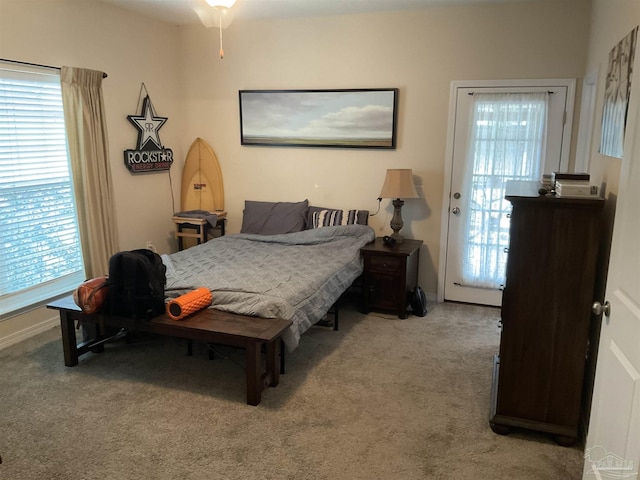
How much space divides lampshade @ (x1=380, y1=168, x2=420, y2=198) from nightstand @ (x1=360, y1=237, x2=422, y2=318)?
0.44 meters

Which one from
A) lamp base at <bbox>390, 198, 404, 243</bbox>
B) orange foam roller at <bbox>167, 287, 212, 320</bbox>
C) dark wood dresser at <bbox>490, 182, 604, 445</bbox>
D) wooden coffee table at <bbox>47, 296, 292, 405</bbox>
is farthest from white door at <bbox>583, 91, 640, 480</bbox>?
lamp base at <bbox>390, 198, 404, 243</bbox>

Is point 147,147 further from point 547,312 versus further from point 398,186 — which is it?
point 547,312

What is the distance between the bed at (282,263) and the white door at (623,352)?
5.36 feet

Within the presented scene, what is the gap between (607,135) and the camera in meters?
2.69

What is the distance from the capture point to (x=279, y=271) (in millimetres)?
3627

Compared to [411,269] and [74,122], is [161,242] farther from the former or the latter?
[411,269]

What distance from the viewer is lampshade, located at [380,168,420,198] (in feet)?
13.9

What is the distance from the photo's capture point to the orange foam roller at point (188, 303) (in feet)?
9.49

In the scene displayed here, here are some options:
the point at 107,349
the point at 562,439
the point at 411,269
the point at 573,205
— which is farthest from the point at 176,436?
the point at 411,269

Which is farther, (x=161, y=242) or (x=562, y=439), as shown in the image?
(x=161, y=242)

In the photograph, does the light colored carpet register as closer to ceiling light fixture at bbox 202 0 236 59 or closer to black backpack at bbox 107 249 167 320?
black backpack at bbox 107 249 167 320

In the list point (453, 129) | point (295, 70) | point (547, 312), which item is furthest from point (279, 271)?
point (295, 70)

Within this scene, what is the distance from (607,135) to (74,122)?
363 centimetres

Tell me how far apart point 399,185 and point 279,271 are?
134 cm
